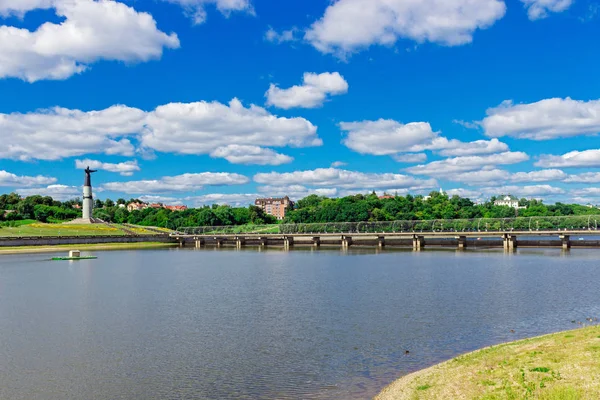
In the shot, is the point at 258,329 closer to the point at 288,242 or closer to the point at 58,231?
the point at 288,242

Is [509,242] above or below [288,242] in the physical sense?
above

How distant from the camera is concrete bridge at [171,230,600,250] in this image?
127m

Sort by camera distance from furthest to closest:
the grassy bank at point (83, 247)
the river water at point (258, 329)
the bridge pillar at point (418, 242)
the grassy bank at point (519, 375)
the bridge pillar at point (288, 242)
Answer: the bridge pillar at point (288, 242) → the grassy bank at point (83, 247) → the bridge pillar at point (418, 242) → the river water at point (258, 329) → the grassy bank at point (519, 375)

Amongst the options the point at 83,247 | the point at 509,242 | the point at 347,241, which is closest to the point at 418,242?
the point at 509,242

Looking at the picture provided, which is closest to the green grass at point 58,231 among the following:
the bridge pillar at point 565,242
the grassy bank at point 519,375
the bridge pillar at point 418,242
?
the bridge pillar at point 418,242

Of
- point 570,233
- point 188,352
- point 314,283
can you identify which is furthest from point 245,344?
point 570,233

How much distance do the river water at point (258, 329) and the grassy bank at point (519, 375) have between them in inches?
103

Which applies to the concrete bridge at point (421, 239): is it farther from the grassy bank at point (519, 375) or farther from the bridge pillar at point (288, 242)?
the grassy bank at point (519, 375)

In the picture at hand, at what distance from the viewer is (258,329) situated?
120 feet

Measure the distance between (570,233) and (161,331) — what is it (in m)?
111

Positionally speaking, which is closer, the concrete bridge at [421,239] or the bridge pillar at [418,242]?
the concrete bridge at [421,239]

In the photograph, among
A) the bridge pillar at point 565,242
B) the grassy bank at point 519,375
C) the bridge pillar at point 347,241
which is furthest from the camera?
the bridge pillar at point 347,241

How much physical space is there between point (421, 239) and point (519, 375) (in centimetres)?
12736

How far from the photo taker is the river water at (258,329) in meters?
25.0
